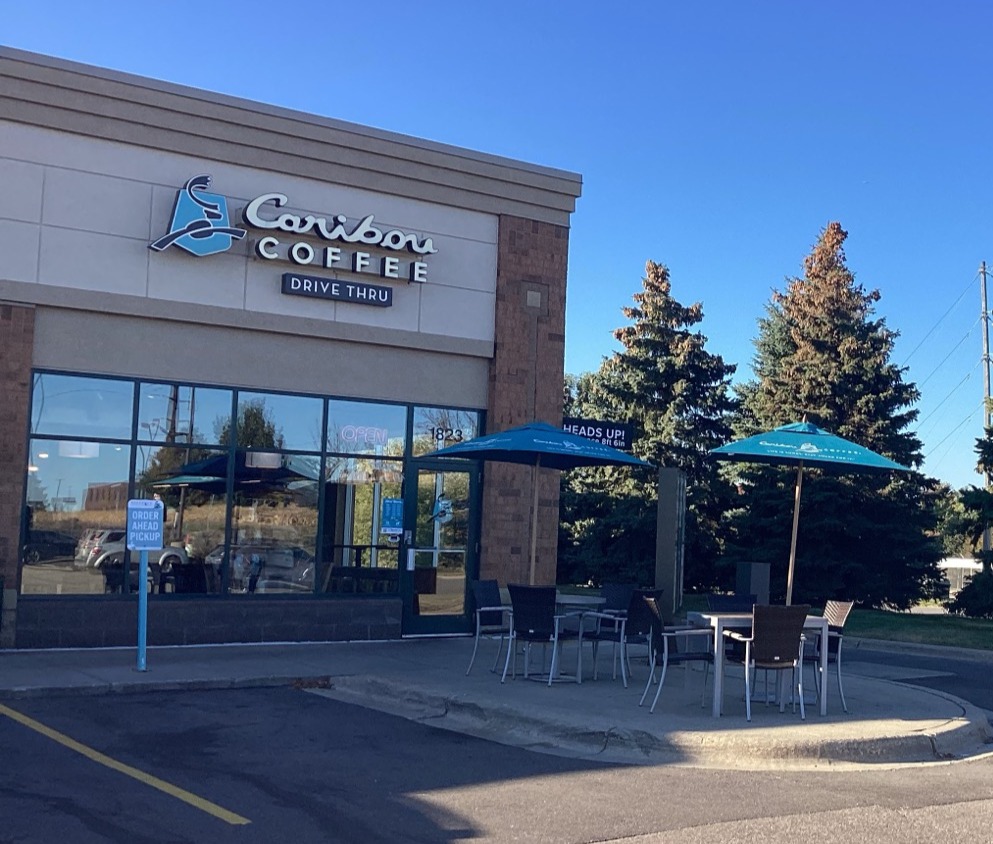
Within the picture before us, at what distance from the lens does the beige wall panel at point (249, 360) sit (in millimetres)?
14562

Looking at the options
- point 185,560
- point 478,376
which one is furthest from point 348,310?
point 185,560

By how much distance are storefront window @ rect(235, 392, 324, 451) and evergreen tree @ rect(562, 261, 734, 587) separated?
701 inches

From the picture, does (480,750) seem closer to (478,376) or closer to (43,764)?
(43,764)

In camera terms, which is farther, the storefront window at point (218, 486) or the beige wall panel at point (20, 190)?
the storefront window at point (218, 486)

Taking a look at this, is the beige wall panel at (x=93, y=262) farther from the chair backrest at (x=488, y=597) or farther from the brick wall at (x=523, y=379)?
the chair backrest at (x=488, y=597)

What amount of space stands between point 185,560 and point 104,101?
5.70 metres

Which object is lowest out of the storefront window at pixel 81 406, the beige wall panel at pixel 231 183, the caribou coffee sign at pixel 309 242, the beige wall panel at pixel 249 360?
the storefront window at pixel 81 406

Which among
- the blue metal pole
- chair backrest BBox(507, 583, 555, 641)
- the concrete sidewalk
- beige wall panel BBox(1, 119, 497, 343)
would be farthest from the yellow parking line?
beige wall panel BBox(1, 119, 497, 343)

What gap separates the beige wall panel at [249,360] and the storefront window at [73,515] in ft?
3.49

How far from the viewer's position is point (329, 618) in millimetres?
15891

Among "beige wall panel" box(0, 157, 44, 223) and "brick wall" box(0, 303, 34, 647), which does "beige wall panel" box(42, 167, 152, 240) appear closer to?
"beige wall panel" box(0, 157, 44, 223)

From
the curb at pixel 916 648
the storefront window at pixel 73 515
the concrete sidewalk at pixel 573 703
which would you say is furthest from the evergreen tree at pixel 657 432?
the storefront window at pixel 73 515

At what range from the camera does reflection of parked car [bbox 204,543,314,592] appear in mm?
15320

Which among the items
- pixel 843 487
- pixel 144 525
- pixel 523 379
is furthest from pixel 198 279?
pixel 843 487
